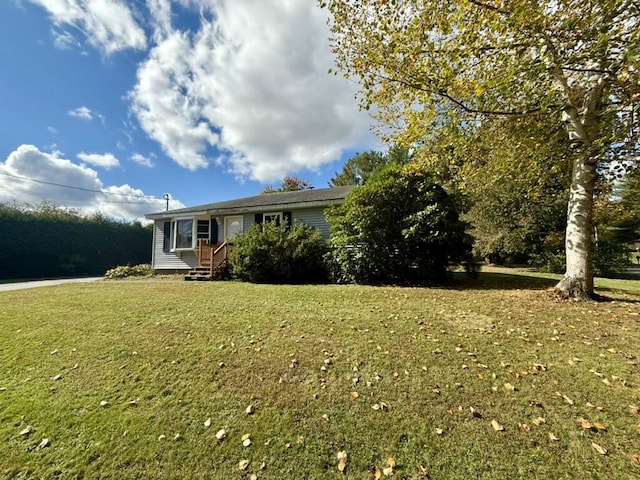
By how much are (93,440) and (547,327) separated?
6383mm

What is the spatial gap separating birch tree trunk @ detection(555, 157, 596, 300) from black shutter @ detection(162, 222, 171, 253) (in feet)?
55.6

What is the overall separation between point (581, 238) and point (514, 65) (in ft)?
14.5

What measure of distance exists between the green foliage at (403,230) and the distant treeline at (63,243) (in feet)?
70.3

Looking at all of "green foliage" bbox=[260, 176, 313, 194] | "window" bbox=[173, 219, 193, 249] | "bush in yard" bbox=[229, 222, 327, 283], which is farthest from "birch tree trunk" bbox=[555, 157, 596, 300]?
"green foliage" bbox=[260, 176, 313, 194]

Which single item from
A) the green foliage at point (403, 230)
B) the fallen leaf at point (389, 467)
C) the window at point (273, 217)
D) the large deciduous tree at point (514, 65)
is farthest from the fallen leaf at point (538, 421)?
the window at point (273, 217)

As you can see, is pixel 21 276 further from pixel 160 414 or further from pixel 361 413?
pixel 361 413

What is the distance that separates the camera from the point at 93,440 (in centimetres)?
257

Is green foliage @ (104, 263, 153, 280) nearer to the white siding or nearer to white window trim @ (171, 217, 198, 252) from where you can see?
the white siding

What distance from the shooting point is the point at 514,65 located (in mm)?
4324

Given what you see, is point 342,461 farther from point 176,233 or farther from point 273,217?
point 176,233

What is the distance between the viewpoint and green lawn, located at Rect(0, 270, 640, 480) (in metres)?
2.29

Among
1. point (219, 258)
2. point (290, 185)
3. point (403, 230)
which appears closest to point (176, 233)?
point (219, 258)

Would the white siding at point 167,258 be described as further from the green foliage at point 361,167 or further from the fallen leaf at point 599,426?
the green foliage at point 361,167

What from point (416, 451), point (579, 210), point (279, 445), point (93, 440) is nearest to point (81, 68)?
point (93, 440)
